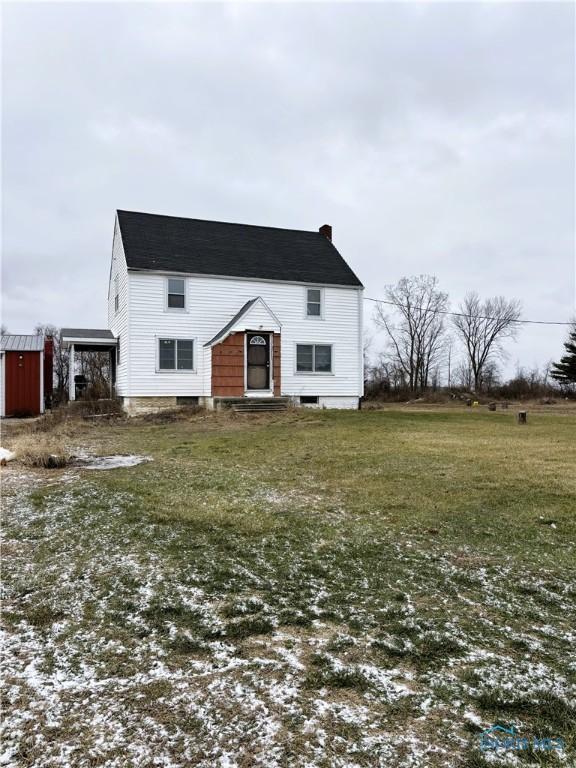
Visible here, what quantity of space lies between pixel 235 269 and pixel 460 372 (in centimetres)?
4122

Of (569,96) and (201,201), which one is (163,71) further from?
(201,201)

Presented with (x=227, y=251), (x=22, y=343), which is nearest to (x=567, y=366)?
(x=227, y=251)

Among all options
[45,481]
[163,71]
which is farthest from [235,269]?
[45,481]

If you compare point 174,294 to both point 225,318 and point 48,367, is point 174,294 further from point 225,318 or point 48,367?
point 48,367

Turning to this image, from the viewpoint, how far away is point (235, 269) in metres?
19.7

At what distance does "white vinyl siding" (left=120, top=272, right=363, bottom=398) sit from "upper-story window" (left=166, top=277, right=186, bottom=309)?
0.54ft

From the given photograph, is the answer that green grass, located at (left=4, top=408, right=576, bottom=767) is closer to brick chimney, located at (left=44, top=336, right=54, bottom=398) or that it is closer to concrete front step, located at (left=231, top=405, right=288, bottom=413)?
concrete front step, located at (left=231, top=405, right=288, bottom=413)

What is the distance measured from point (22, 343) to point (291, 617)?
22080mm

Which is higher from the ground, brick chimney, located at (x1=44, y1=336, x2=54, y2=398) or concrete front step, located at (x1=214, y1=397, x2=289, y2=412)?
brick chimney, located at (x1=44, y1=336, x2=54, y2=398)

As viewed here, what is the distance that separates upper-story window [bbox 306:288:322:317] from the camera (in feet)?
67.1

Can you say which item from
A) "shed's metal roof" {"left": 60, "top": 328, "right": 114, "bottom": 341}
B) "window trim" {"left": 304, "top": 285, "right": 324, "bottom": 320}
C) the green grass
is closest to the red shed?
"shed's metal roof" {"left": 60, "top": 328, "right": 114, "bottom": 341}

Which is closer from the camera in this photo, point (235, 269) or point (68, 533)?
point (68, 533)

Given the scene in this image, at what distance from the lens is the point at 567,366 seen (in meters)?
44.7

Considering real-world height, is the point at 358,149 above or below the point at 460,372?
above
